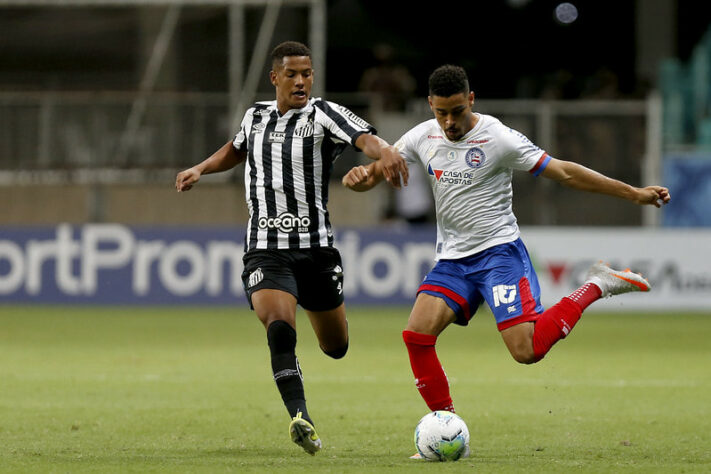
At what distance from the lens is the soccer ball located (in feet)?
22.8

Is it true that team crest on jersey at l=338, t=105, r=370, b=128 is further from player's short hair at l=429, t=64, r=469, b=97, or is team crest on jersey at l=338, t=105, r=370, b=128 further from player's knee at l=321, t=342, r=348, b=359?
player's knee at l=321, t=342, r=348, b=359

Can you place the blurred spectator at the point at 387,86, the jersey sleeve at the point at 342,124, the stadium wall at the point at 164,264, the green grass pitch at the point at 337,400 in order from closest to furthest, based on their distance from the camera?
1. the green grass pitch at the point at 337,400
2. the jersey sleeve at the point at 342,124
3. the stadium wall at the point at 164,264
4. the blurred spectator at the point at 387,86

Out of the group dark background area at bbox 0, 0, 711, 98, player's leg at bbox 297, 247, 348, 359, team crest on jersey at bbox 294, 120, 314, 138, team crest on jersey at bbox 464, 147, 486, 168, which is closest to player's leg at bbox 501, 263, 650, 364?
team crest on jersey at bbox 464, 147, 486, 168

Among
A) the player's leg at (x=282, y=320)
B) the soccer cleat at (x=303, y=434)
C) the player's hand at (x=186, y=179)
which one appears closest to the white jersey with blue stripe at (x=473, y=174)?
the player's leg at (x=282, y=320)

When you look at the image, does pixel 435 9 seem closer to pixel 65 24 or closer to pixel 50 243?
pixel 65 24

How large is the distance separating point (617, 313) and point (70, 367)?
9119 millimetres

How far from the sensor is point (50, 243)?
18.5 metres

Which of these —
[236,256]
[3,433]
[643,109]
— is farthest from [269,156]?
[643,109]

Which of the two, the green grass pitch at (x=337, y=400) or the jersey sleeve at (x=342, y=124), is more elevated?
the jersey sleeve at (x=342, y=124)

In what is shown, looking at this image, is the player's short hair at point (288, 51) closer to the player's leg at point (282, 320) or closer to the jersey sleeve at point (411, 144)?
the jersey sleeve at point (411, 144)

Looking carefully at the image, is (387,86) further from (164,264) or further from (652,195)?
(652,195)

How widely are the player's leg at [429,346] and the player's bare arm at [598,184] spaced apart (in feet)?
3.19

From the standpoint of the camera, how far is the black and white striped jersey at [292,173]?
25.0 feet

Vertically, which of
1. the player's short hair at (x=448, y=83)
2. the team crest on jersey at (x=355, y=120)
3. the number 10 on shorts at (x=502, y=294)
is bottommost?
the number 10 on shorts at (x=502, y=294)
